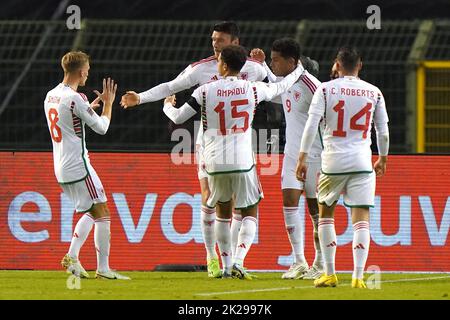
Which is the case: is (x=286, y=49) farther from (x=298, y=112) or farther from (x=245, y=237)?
(x=245, y=237)

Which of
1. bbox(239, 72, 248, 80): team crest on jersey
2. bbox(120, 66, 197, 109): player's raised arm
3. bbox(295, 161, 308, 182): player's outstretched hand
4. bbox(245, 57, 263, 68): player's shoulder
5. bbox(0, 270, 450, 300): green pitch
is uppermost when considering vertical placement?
bbox(245, 57, 263, 68): player's shoulder

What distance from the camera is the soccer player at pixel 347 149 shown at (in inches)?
382

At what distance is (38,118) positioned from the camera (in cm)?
1596

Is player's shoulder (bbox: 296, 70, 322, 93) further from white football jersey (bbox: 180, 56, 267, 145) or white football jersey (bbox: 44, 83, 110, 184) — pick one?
white football jersey (bbox: 44, 83, 110, 184)

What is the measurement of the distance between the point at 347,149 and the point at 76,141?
2.26m

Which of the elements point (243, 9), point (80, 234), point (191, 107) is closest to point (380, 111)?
point (191, 107)

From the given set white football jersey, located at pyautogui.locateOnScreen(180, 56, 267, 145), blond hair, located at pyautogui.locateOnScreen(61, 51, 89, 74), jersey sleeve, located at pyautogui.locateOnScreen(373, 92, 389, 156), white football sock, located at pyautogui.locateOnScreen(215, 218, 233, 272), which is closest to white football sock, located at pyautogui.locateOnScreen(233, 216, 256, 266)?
white football sock, located at pyautogui.locateOnScreen(215, 218, 233, 272)

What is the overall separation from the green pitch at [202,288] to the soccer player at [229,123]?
2.28 feet

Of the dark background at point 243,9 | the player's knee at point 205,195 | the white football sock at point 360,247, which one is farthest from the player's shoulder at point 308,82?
the dark background at point 243,9

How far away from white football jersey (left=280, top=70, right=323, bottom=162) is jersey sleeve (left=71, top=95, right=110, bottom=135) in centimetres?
150

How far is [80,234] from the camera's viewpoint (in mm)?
10914

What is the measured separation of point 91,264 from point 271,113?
209 cm

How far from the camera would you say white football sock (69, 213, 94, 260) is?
1088 centimetres

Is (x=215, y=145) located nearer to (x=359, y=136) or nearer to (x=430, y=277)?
(x=359, y=136)
